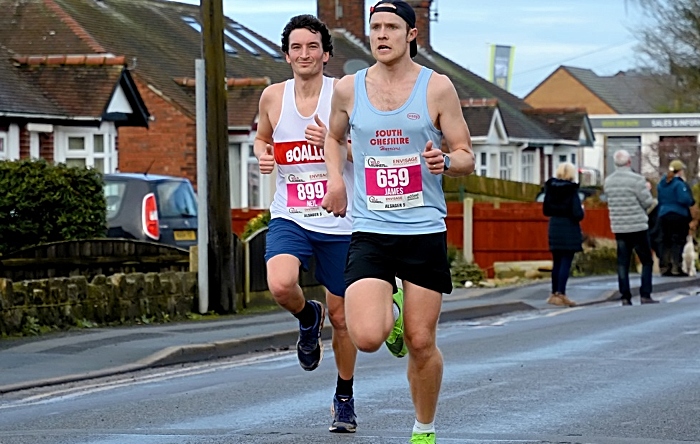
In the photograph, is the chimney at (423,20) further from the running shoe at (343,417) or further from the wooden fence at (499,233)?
the running shoe at (343,417)

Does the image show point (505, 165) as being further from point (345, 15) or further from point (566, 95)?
point (566, 95)

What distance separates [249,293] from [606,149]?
176 feet

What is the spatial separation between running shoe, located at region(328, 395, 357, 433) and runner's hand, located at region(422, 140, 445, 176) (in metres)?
1.73

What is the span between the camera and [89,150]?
91.3 ft

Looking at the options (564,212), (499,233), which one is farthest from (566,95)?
(564,212)

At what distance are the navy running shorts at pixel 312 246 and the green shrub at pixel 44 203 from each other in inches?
314

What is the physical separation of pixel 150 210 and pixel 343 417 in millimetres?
11570

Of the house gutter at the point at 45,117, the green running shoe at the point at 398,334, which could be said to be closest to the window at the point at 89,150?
the house gutter at the point at 45,117

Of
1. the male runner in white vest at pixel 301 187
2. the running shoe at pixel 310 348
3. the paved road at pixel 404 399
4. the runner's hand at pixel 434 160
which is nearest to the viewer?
the runner's hand at pixel 434 160

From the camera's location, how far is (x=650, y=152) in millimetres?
55969

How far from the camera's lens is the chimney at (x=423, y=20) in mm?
52719

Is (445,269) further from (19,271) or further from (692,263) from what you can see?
(692,263)

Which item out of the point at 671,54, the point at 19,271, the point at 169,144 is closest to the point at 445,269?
the point at 19,271

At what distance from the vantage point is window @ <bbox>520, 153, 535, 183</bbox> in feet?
180
